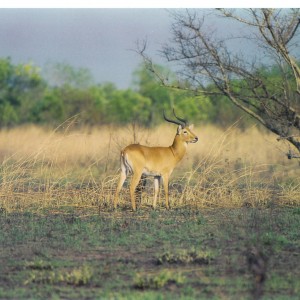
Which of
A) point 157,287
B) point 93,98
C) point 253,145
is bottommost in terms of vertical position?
Answer: point 157,287

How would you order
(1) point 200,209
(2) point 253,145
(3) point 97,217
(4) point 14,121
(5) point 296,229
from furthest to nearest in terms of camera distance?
(4) point 14,121
(2) point 253,145
(1) point 200,209
(3) point 97,217
(5) point 296,229

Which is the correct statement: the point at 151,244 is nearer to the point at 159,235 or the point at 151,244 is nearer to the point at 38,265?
the point at 159,235

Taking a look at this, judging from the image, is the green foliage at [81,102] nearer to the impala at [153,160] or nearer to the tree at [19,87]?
the tree at [19,87]

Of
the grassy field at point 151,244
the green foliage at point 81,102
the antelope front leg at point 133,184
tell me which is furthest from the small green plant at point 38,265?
the green foliage at point 81,102

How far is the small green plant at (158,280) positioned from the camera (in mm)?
6734

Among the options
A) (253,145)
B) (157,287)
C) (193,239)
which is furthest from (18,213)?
(253,145)

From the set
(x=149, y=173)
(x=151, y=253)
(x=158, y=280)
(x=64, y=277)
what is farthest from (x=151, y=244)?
(x=149, y=173)

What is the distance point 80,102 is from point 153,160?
20163 mm

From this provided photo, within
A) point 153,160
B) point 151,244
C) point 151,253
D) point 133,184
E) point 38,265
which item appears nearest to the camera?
point 38,265

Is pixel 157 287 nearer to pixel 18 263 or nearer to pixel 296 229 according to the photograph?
pixel 18 263

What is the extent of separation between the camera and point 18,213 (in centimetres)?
1124

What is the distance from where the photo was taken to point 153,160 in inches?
A: 484

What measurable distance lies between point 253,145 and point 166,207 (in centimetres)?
927

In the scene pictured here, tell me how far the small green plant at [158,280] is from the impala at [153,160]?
4628 millimetres
